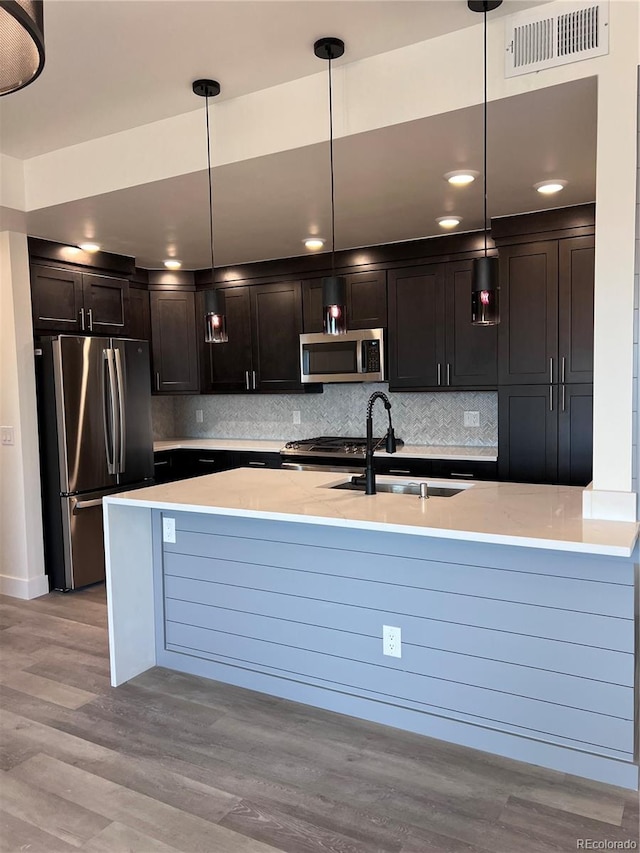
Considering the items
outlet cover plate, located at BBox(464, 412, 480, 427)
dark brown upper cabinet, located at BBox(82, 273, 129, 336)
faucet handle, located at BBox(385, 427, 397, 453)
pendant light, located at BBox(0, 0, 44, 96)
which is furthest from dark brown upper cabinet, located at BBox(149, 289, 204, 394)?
pendant light, located at BBox(0, 0, 44, 96)

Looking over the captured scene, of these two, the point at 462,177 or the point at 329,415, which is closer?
the point at 462,177

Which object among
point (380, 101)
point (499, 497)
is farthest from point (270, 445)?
point (380, 101)

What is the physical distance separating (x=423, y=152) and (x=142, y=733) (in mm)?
2785

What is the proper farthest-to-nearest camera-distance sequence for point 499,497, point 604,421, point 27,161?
point 27,161 < point 499,497 < point 604,421

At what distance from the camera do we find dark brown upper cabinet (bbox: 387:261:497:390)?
4559mm

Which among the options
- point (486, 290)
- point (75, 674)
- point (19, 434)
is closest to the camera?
point (486, 290)

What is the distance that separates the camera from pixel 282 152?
284cm

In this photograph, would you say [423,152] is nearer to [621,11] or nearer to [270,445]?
[621,11]

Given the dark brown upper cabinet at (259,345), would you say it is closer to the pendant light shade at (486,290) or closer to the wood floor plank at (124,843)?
the pendant light shade at (486,290)

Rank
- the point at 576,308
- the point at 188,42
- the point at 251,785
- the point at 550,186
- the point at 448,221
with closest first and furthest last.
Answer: the point at 251,785, the point at 188,42, the point at 550,186, the point at 576,308, the point at 448,221

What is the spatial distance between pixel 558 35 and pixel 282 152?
3.86ft

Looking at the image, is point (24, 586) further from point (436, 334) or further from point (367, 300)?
point (436, 334)

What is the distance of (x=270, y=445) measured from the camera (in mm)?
5621

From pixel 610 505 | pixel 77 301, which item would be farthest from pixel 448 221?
pixel 77 301
